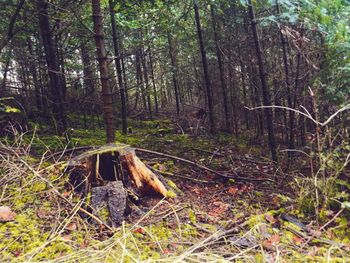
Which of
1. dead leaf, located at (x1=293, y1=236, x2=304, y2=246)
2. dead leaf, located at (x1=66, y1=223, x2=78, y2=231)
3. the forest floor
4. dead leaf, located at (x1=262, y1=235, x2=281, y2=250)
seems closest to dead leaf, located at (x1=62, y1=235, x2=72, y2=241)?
the forest floor

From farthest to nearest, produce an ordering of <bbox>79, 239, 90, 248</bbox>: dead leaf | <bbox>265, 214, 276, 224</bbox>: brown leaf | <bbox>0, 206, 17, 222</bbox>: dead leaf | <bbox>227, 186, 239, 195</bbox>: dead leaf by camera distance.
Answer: <bbox>227, 186, 239, 195</bbox>: dead leaf → <bbox>265, 214, 276, 224</bbox>: brown leaf → <bbox>0, 206, 17, 222</bbox>: dead leaf → <bbox>79, 239, 90, 248</bbox>: dead leaf

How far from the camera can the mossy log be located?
3338 millimetres

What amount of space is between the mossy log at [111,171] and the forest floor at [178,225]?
171 millimetres

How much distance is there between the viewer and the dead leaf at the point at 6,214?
2.62 m

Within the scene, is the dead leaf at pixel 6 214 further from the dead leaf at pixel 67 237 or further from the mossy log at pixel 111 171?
the mossy log at pixel 111 171

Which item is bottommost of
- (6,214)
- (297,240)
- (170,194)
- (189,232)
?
(297,240)

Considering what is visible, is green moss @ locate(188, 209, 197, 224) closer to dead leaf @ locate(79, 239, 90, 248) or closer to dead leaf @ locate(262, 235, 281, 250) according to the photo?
dead leaf @ locate(262, 235, 281, 250)

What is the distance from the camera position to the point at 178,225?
2764mm

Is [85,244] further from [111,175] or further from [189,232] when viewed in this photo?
[111,175]

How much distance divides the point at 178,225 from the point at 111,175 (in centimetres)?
115

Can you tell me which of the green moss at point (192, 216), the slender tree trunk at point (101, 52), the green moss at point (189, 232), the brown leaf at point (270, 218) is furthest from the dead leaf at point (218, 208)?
the slender tree trunk at point (101, 52)

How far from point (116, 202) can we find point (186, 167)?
265 cm

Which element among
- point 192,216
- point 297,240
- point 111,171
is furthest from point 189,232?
point 111,171

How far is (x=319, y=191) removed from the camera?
364cm
